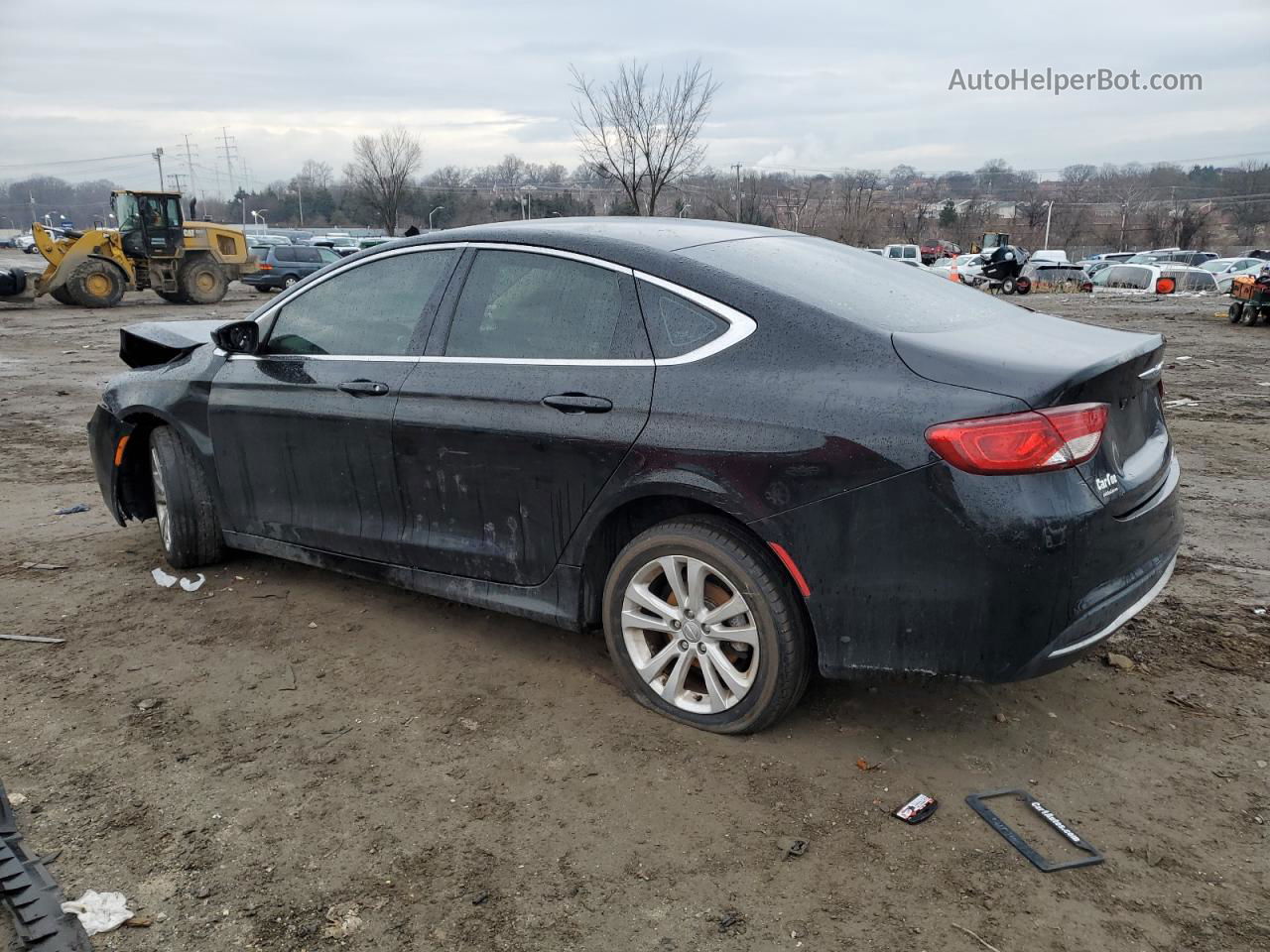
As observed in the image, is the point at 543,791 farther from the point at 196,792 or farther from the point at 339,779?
the point at 196,792

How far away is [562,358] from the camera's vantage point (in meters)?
3.48

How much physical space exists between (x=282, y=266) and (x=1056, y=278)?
2942cm

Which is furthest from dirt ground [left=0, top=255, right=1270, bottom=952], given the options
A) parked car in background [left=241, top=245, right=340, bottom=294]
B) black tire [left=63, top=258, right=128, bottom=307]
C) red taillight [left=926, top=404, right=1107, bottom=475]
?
parked car in background [left=241, top=245, right=340, bottom=294]

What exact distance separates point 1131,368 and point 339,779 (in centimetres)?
284

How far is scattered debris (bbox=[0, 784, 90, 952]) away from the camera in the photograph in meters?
2.40

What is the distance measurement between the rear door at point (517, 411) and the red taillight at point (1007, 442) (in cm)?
99

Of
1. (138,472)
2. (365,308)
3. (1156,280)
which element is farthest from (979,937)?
(1156,280)

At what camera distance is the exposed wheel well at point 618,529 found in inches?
129

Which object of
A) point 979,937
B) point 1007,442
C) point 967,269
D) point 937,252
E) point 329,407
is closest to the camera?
point 979,937

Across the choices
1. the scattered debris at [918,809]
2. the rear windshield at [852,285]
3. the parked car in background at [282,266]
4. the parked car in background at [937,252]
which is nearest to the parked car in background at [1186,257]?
the parked car in background at [937,252]

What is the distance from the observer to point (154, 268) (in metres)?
25.6

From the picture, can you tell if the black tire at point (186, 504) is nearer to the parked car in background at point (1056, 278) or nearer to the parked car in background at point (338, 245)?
the parked car in background at point (338, 245)

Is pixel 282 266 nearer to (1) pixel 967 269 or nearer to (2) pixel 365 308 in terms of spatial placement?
(1) pixel 967 269

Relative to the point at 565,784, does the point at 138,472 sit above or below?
above
